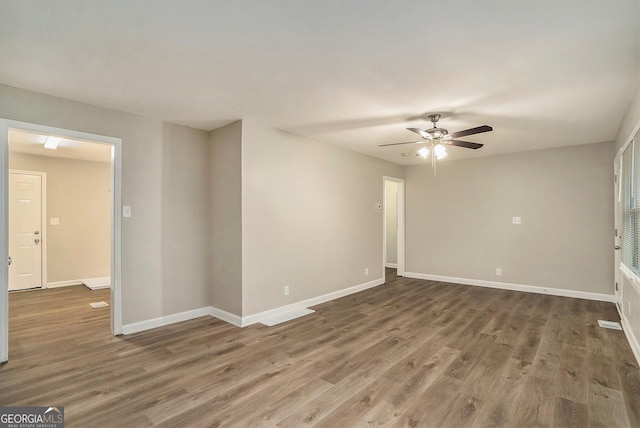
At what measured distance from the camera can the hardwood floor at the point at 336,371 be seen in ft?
6.88

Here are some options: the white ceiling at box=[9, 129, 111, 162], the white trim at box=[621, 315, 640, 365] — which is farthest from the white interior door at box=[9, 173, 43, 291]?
the white trim at box=[621, 315, 640, 365]

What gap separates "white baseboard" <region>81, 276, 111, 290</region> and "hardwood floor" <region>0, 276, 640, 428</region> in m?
1.41

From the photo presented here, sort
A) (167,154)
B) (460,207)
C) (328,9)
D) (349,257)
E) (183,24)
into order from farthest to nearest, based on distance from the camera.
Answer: (460,207) → (349,257) → (167,154) → (183,24) → (328,9)

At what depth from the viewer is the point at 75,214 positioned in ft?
20.3

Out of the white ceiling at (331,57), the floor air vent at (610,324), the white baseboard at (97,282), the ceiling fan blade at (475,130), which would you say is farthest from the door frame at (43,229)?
the floor air vent at (610,324)

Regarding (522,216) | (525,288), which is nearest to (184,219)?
(522,216)

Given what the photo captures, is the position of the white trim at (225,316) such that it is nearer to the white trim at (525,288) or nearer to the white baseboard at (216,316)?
the white baseboard at (216,316)

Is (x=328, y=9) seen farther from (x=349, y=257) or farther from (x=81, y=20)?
(x=349, y=257)

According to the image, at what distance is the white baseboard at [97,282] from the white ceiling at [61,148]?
7.85 feet

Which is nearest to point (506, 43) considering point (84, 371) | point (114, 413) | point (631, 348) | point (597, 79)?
point (597, 79)

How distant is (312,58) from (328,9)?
564 millimetres

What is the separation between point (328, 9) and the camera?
181cm

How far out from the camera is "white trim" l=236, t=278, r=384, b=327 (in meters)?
3.89

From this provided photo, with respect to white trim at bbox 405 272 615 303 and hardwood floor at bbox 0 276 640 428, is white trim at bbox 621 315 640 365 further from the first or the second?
white trim at bbox 405 272 615 303
